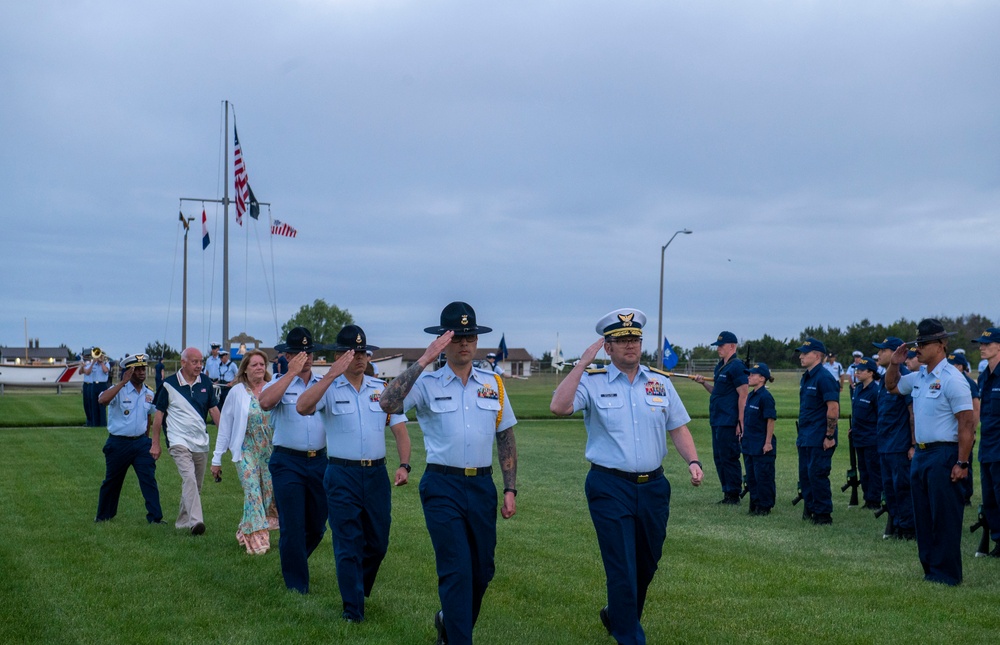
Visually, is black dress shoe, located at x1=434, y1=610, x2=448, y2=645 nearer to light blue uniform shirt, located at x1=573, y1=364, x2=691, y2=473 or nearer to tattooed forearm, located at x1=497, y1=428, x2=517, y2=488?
tattooed forearm, located at x1=497, y1=428, x2=517, y2=488

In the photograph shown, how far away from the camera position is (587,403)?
741cm

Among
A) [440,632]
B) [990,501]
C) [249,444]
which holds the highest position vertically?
[249,444]

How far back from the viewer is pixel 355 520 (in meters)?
8.33

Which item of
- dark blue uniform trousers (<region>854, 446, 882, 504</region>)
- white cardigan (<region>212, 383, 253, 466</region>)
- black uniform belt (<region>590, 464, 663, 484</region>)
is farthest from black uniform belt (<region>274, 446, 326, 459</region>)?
dark blue uniform trousers (<region>854, 446, 882, 504</region>)

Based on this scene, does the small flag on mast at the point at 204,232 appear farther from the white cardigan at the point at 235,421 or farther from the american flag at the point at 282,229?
the white cardigan at the point at 235,421

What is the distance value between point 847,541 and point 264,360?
705cm

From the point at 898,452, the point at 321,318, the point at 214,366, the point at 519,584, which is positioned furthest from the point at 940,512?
the point at 321,318

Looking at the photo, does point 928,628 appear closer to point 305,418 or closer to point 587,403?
point 587,403

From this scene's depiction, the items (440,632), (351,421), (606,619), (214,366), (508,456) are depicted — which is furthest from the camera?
(214,366)

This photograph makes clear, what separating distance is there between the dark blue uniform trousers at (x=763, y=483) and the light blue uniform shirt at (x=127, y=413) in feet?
26.9

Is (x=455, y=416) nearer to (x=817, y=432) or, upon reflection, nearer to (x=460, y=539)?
(x=460, y=539)

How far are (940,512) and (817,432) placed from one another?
14.5 feet

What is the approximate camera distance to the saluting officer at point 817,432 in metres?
13.6

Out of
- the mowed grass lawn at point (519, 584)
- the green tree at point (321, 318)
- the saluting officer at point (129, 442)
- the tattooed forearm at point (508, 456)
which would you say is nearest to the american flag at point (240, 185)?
the mowed grass lawn at point (519, 584)
